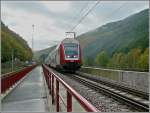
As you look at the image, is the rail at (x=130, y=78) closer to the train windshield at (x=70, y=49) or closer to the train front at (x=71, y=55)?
the train front at (x=71, y=55)

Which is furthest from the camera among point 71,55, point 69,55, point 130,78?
point 71,55

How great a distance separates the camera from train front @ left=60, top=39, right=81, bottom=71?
4069 centimetres

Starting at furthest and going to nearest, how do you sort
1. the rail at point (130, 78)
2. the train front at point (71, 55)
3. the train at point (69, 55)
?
the train front at point (71, 55) → the train at point (69, 55) → the rail at point (130, 78)

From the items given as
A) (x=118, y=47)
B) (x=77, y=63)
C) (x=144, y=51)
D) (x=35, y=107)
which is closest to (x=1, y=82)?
(x=35, y=107)

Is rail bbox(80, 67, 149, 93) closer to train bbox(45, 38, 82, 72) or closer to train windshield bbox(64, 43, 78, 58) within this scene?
train bbox(45, 38, 82, 72)

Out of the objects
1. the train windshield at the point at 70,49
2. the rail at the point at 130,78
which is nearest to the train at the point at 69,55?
the train windshield at the point at 70,49

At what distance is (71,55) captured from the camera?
41031mm

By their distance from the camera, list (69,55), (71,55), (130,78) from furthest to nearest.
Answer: (71,55) → (69,55) → (130,78)

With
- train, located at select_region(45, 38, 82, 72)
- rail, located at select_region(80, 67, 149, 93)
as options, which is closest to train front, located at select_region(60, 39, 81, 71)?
train, located at select_region(45, 38, 82, 72)

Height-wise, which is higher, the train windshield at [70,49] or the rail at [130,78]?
the train windshield at [70,49]

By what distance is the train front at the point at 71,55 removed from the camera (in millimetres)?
40688

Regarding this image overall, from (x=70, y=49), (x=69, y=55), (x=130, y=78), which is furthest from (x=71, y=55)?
(x=130, y=78)

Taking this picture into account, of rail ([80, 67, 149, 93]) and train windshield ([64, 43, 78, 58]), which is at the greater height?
train windshield ([64, 43, 78, 58])

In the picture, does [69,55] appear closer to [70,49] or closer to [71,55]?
[71,55]
